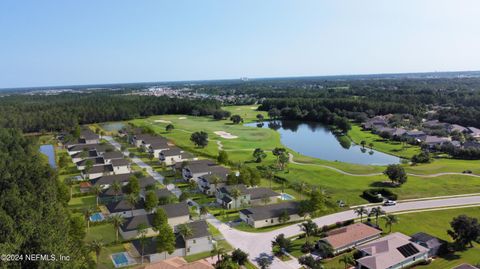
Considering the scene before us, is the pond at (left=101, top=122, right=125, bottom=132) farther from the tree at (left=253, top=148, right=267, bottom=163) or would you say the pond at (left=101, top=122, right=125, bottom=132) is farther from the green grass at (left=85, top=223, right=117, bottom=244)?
Result: the green grass at (left=85, top=223, right=117, bottom=244)

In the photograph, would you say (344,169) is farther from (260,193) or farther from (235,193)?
(235,193)

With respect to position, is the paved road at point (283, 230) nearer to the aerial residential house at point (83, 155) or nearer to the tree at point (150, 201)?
the tree at point (150, 201)

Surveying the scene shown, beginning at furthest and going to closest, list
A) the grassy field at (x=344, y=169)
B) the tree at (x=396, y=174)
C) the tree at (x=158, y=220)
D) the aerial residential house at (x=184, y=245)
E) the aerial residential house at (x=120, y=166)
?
A: the aerial residential house at (x=120, y=166), the tree at (x=396, y=174), the grassy field at (x=344, y=169), the tree at (x=158, y=220), the aerial residential house at (x=184, y=245)

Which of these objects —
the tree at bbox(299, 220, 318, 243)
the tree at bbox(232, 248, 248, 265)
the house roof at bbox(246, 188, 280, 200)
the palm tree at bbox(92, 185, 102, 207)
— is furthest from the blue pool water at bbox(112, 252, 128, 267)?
the house roof at bbox(246, 188, 280, 200)

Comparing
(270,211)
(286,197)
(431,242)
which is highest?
(270,211)

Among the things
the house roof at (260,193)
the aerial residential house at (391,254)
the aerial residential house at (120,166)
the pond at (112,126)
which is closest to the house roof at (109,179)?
the aerial residential house at (120,166)

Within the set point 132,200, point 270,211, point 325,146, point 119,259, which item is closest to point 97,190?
point 132,200
